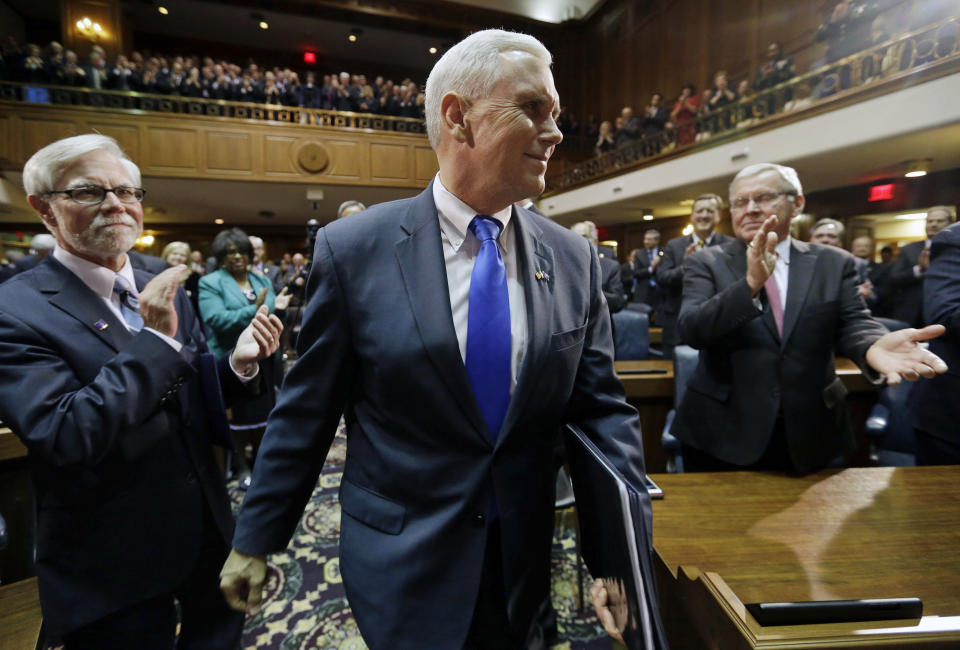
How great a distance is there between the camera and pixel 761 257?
1.33 metres

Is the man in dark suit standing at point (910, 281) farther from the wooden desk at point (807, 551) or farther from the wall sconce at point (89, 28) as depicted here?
the wall sconce at point (89, 28)

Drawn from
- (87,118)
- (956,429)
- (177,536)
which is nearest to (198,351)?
(177,536)

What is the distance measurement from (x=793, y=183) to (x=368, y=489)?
5.02 feet

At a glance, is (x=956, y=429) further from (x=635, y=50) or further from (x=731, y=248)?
(x=635, y=50)

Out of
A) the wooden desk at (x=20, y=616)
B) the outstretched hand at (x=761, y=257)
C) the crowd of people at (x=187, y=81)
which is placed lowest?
the wooden desk at (x=20, y=616)

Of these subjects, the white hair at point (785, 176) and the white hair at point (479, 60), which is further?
the white hair at point (785, 176)

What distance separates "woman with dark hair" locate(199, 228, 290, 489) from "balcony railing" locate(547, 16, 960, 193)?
6103mm

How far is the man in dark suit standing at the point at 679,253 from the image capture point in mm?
3906

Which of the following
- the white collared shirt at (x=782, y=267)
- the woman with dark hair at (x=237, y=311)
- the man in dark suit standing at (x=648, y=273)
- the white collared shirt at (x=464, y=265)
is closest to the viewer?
the white collared shirt at (x=464, y=265)

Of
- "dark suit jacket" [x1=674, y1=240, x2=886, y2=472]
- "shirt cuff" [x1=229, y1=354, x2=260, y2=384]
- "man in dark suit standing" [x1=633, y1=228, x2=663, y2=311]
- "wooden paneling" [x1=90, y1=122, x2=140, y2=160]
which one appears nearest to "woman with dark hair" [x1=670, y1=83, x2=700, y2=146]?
"man in dark suit standing" [x1=633, y1=228, x2=663, y2=311]

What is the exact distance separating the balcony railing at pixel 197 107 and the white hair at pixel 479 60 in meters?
9.94

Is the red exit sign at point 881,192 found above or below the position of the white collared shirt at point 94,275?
above

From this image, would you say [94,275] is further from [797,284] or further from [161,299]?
[797,284]

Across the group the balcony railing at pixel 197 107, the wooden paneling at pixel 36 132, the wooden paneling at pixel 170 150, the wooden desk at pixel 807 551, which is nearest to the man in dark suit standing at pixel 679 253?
the wooden desk at pixel 807 551
